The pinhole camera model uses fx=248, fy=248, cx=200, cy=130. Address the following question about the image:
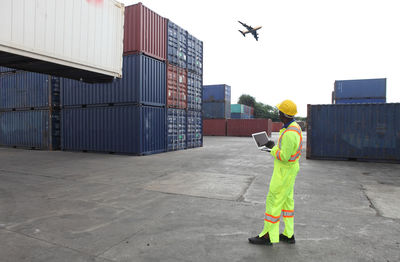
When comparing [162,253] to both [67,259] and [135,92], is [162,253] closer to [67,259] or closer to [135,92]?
[67,259]

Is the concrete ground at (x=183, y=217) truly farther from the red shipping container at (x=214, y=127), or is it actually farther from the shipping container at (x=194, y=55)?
the red shipping container at (x=214, y=127)

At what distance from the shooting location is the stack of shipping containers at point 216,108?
3309 cm

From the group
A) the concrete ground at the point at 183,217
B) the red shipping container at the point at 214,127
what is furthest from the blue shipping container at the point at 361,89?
the concrete ground at the point at 183,217

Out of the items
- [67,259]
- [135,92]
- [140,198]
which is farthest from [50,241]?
[135,92]

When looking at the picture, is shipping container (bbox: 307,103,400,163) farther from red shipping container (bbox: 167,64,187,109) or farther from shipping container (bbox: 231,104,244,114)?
shipping container (bbox: 231,104,244,114)

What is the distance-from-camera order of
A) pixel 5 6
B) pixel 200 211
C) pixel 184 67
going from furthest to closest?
pixel 184 67
pixel 5 6
pixel 200 211

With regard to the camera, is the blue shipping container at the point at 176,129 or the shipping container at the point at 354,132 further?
the blue shipping container at the point at 176,129

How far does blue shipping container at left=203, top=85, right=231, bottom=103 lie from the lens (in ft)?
108

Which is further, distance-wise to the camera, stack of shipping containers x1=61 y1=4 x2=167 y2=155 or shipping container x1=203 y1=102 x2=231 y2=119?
shipping container x1=203 y1=102 x2=231 y2=119

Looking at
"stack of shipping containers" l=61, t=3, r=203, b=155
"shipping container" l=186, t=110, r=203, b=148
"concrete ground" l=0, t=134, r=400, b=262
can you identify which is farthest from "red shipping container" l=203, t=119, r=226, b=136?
"concrete ground" l=0, t=134, r=400, b=262

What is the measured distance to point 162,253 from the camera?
3014 millimetres

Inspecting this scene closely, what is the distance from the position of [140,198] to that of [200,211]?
150 centimetres

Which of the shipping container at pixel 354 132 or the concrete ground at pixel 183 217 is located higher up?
the shipping container at pixel 354 132

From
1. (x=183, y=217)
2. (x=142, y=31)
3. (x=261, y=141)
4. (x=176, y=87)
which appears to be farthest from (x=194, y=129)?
(x=261, y=141)
